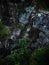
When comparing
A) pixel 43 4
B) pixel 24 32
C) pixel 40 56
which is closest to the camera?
pixel 40 56

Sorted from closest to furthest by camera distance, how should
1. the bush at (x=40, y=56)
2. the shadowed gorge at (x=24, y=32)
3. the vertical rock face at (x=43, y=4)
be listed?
the bush at (x=40, y=56) < the shadowed gorge at (x=24, y=32) < the vertical rock face at (x=43, y=4)

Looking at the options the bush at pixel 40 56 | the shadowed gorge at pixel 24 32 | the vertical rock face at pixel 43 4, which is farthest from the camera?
the vertical rock face at pixel 43 4

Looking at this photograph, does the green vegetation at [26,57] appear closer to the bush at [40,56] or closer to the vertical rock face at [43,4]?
the bush at [40,56]

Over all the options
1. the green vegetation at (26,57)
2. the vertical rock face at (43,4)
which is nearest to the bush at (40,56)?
the green vegetation at (26,57)

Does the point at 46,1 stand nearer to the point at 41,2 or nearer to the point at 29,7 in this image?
the point at 41,2

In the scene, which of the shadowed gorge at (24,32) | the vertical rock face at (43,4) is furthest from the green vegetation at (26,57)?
the vertical rock face at (43,4)

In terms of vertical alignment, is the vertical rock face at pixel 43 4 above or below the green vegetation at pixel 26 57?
above

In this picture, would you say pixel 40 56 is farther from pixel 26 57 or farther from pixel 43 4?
pixel 43 4

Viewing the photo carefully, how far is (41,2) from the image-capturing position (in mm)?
6875

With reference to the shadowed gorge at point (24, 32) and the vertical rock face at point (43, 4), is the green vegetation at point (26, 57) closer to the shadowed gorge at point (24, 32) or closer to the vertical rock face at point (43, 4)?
the shadowed gorge at point (24, 32)

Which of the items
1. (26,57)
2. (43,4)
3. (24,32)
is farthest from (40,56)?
(43,4)

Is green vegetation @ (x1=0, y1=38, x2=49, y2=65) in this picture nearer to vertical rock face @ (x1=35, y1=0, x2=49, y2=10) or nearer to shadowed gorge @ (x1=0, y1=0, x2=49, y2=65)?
shadowed gorge @ (x1=0, y1=0, x2=49, y2=65)

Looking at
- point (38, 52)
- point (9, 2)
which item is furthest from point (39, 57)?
point (9, 2)

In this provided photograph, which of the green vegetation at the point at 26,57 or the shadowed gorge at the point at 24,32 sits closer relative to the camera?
the green vegetation at the point at 26,57
